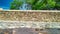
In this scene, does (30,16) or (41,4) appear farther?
(41,4)

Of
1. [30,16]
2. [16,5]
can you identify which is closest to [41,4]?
[16,5]

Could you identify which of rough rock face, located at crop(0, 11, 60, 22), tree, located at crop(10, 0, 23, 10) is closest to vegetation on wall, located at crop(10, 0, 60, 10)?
tree, located at crop(10, 0, 23, 10)

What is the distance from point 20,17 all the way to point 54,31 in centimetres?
106

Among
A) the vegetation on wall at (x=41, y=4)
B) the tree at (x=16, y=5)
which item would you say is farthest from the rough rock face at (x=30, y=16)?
the tree at (x=16, y=5)

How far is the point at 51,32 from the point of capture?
2.29 m

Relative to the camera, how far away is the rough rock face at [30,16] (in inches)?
124

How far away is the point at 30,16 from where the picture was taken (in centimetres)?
317

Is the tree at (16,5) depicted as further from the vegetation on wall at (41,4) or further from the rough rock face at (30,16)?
the rough rock face at (30,16)

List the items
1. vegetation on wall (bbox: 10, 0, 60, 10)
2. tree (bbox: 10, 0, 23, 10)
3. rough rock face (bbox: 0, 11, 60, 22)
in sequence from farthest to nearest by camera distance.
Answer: tree (bbox: 10, 0, 23, 10) → vegetation on wall (bbox: 10, 0, 60, 10) → rough rock face (bbox: 0, 11, 60, 22)

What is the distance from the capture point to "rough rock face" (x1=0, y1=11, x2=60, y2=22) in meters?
3.14

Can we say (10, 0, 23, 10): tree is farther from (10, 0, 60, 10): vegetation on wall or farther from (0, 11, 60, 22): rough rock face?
(0, 11, 60, 22): rough rock face

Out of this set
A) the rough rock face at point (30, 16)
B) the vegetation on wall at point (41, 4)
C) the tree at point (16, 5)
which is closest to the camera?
the rough rock face at point (30, 16)

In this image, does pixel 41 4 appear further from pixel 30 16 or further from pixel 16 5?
pixel 30 16

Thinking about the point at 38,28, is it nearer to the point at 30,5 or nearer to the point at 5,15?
the point at 5,15
